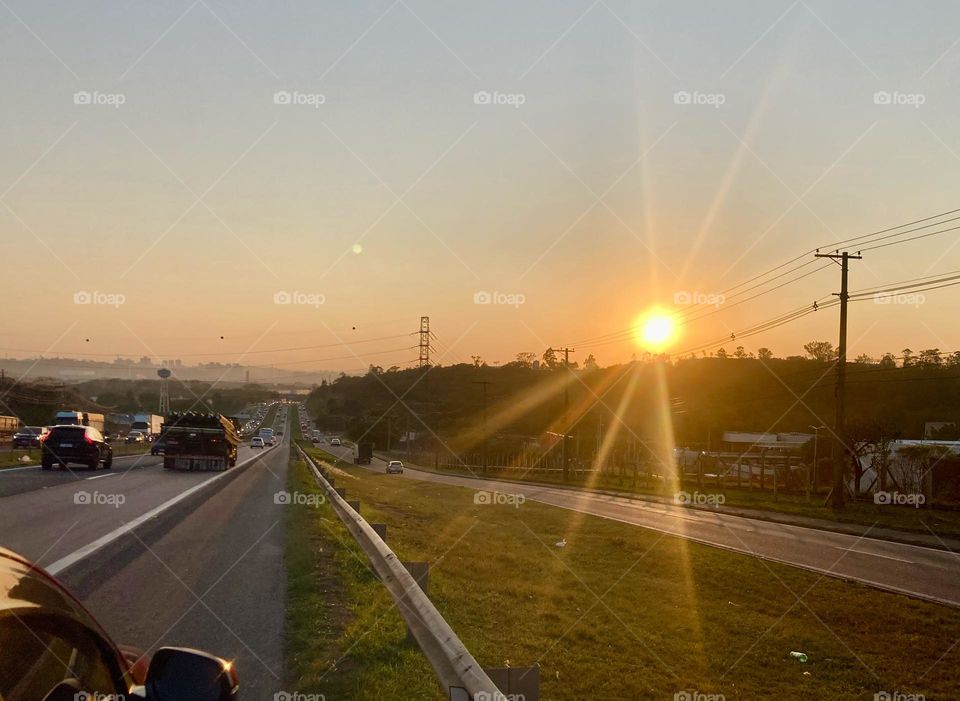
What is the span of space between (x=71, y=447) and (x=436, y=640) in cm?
2868

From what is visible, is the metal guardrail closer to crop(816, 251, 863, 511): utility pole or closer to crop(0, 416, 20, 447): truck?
crop(816, 251, 863, 511): utility pole

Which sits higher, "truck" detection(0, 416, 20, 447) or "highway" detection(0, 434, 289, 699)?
"highway" detection(0, 434, 289, 699)

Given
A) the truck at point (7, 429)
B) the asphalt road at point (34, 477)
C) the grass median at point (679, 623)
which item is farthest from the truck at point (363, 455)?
the grass median at point (679, 623)

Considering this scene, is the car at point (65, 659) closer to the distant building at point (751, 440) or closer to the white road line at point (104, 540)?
the white road line at point (104, 540)

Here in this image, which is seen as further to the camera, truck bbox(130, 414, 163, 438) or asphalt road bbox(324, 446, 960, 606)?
truck bbox(130, 414, 163, 438)

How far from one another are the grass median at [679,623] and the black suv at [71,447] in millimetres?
15882

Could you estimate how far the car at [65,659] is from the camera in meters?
2.25

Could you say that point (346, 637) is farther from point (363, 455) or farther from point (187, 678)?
point (363, 455)

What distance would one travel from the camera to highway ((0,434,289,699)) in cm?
729

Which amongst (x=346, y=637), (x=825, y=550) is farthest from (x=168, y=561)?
(x=825, y=550)

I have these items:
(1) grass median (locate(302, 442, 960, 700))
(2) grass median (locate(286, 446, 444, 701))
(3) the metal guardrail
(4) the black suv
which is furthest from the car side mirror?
(4) the black suv

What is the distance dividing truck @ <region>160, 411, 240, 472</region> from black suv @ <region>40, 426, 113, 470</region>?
177 inches

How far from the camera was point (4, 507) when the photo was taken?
1631 cm

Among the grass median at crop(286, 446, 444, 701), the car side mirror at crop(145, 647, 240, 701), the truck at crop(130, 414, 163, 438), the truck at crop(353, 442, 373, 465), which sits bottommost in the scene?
the truck at crop(353, 442, 373, 465)
